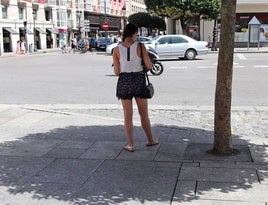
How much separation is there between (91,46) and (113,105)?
1446 inches

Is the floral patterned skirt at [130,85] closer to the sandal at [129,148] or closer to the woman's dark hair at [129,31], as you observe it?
the woman's dark hair at [129,31]

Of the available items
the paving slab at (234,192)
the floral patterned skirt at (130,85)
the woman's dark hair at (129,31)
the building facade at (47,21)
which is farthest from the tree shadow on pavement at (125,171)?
the building facade at (47,21)

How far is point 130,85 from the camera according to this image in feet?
19.5

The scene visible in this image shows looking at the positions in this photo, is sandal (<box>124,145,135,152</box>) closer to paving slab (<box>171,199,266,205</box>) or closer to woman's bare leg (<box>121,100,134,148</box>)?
woman's bare leg (<box>121,100,134,148</box>)

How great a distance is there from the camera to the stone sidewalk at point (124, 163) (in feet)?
14.6

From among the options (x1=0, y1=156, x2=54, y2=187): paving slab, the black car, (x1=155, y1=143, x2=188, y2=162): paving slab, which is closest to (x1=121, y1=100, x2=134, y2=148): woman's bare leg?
(x1=155, y1=143, x2=188, y2=162): paving slab

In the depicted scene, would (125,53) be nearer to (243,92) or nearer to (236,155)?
(236,155)

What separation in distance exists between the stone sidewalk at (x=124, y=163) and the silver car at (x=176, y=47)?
17.1 metres

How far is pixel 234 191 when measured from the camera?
14.6 feet

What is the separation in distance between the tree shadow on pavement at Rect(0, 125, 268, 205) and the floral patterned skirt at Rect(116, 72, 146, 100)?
0.78m

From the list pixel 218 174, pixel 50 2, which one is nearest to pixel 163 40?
pixel 218 174

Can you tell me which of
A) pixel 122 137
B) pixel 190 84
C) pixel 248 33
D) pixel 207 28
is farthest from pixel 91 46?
pixel 122 137

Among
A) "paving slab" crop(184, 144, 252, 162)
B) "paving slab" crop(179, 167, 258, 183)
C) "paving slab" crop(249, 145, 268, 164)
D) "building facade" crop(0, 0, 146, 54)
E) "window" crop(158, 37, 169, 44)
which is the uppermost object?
"building facade" crop(0, 0, 146, 54)

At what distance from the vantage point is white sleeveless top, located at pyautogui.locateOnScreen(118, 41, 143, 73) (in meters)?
5.89
